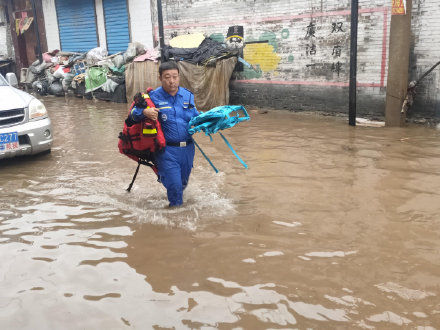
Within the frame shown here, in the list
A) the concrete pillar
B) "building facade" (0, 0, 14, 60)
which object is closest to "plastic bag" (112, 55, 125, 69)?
the concrete pillar

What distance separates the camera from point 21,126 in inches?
256

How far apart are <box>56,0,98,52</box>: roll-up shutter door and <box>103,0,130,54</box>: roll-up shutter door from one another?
2.61 feet

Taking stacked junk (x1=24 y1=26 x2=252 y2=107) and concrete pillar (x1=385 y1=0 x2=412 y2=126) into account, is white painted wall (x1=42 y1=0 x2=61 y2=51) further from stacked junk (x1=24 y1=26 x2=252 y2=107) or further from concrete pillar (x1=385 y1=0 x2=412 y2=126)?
concrete pillar (x1=385 y1=0 x2=412 y2=126)

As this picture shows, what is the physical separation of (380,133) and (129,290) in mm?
6149

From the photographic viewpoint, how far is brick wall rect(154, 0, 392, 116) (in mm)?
9172

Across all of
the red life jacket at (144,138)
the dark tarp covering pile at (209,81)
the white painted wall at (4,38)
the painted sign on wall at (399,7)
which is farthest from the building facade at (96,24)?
the red life jacket at (144,138)

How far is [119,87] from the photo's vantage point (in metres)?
14.0

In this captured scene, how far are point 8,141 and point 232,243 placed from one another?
13.1ft

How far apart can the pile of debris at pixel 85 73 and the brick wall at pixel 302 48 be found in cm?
256

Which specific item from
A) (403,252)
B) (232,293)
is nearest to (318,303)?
(232,293)

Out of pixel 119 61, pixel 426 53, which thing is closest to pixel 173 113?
pixel 426 53

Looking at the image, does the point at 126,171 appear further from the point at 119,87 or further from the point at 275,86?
the point at 119,87

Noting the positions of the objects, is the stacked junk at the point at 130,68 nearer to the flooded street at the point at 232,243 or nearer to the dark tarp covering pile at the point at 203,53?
the dark tarp covering pile at the point at 203,53

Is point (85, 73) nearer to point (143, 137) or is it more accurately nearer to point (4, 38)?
point (4, 38)
